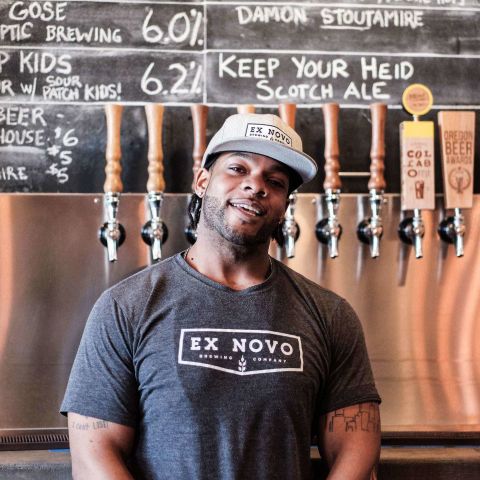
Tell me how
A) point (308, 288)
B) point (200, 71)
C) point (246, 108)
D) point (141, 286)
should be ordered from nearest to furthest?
point (141, 286) < point (308, 288) < point (246, 108) < point (200, 71)

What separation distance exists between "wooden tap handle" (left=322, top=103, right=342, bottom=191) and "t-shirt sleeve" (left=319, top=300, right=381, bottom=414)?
1.64ft

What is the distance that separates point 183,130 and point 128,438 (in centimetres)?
108

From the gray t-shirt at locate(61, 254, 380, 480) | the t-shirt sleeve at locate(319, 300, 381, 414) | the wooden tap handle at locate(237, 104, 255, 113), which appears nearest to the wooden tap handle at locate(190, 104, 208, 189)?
the wooden tap handle at locate(237, 104, 255, 113)

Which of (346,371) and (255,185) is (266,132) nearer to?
(255,185)

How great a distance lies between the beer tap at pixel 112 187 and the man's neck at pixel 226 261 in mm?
389

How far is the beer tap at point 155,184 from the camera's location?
6.37ft

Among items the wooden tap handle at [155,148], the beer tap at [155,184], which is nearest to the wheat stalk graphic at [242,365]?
the beer tap at [155,184]

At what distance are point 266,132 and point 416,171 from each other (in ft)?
2.15

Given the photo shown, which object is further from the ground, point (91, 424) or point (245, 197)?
point (245, 197)

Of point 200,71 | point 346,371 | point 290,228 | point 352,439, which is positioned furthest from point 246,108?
point 352,439

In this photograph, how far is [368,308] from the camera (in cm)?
209

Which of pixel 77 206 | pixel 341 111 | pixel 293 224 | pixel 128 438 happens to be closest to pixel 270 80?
pixel 341 111

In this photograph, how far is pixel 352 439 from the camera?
1.54 m

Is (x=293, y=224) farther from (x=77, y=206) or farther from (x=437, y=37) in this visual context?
(x=437, y=37)
